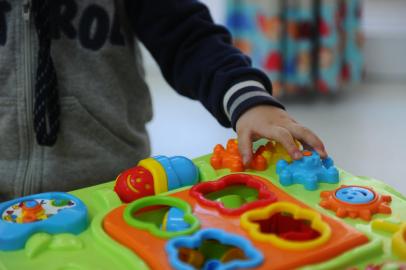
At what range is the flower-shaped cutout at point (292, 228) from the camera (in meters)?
0.44

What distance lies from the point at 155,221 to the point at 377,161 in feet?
3.51

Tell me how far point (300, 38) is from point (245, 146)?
133 cm

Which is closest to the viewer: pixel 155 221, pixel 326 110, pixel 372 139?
pixel 155 221

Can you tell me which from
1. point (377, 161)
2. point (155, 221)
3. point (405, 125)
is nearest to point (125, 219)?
point (155, 221)

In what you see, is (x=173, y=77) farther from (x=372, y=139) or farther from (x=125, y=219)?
(x=372, y=139)

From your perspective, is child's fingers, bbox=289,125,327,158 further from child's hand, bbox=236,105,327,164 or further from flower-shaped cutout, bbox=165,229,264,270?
flower-shaped cutout, bbox=165,229,264,270

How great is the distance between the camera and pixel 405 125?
5.61 ft

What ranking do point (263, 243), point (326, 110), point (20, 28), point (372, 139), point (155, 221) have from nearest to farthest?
point (263, 243)
point (155, 221)
point (20, 28)
point (372, 139)
point (326, 110)

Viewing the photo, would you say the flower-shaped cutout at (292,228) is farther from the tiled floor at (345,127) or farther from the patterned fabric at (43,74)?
the tiled floor at (345,127)

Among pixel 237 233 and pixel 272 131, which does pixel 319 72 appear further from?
pixel 237 233

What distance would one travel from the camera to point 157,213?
549 millimetres

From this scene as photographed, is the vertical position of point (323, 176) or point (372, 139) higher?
point (323, 176)

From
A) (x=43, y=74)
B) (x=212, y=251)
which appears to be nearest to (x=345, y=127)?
(x=43, y=74)

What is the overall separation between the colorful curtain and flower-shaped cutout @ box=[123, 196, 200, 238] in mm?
1390
